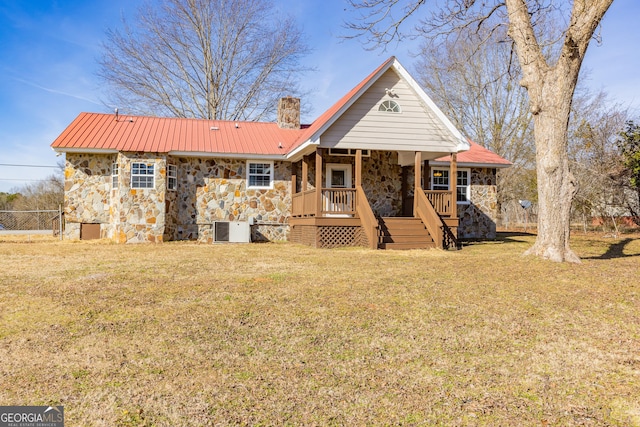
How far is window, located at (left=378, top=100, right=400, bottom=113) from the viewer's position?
15.0 metres

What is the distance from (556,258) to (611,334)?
521cm

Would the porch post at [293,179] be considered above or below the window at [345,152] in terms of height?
below

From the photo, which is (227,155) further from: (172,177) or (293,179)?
(293,179)

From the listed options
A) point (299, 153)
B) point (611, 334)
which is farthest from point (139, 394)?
point (299, 153)

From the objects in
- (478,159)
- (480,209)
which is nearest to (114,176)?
(478,159)

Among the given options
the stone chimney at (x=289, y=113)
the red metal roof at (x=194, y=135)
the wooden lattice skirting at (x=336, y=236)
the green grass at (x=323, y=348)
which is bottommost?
the green grass at (x=323, y=348)

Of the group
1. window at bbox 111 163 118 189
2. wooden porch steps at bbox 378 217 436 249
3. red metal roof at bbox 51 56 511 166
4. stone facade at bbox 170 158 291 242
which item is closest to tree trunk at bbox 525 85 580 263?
wooden porch steps at bbox 378 217 436 249

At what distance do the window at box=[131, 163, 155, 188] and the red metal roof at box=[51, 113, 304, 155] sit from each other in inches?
22.0

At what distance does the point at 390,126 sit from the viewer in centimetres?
1498

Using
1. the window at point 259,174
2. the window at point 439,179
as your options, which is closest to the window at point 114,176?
the window at point 259,174

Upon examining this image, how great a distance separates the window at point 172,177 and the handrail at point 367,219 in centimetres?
643

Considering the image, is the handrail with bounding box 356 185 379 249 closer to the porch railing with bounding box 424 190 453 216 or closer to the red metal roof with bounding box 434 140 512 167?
the porch railing with bounding box 424 190 453 216

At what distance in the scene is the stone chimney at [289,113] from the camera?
20.2 metres

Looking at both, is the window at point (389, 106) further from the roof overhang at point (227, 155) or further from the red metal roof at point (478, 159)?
the red metal roof at point (478, 159)
